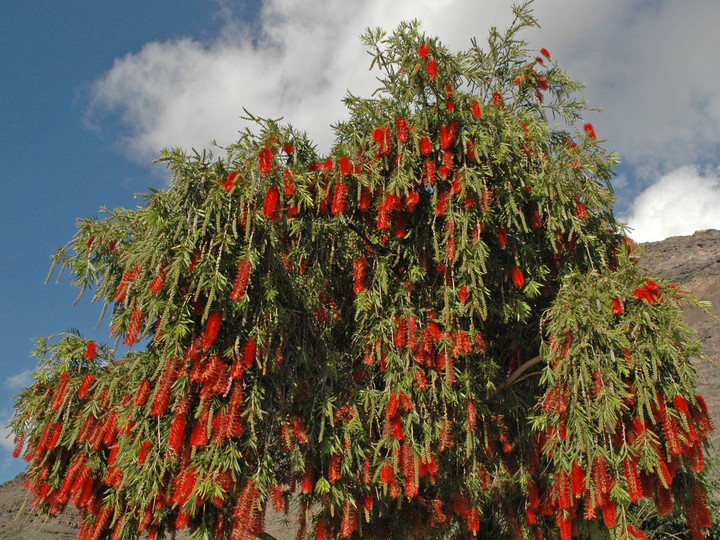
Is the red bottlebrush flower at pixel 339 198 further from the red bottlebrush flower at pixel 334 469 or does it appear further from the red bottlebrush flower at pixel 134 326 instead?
the red bottlebrush flower at pixel 334 469

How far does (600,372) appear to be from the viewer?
4.61 meters

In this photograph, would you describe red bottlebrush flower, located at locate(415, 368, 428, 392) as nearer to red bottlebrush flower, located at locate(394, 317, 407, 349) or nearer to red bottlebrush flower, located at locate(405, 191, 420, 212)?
red bottlebrush flower, located at locate(394, 317, 407, 349)

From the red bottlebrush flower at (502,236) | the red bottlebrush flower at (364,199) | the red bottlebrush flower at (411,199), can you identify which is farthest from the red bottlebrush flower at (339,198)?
the red bottlebrush flower at (502,236)

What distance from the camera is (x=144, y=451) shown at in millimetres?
4461

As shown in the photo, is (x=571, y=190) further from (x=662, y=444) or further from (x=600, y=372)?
(x=662, y=444)

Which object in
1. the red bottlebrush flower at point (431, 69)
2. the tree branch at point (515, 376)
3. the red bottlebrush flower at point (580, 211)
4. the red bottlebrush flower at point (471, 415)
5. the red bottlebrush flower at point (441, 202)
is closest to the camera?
the red bottlebrush flower at point (471, 415)

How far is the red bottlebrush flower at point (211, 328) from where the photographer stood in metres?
4.21

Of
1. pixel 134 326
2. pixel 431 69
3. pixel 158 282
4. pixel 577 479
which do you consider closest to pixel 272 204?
pixel 158 282

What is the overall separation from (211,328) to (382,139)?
2.42 meters

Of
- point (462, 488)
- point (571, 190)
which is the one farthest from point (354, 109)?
point (462, 488)

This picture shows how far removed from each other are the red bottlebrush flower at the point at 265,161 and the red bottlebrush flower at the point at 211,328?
1.14 metres

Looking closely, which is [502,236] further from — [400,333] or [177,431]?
[177,431]

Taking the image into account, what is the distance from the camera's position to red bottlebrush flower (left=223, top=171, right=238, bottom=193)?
14.8 feet

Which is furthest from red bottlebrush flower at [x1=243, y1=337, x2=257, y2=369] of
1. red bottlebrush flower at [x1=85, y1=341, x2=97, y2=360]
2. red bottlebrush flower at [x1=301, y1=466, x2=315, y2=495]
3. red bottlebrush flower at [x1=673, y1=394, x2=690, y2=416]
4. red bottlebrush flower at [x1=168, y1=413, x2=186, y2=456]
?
red bottlebrush flower at [x1=673, y1=394, x2=690, y2=416]
